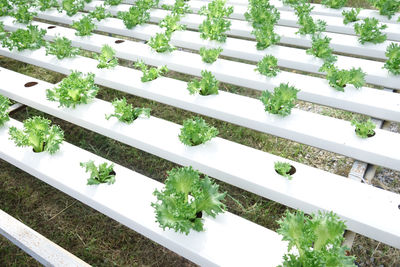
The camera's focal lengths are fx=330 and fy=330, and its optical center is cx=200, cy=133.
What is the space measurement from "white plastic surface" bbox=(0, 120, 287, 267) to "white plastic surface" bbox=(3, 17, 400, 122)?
4.74 ft

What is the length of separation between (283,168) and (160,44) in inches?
83.5

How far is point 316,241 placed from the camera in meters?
1.72

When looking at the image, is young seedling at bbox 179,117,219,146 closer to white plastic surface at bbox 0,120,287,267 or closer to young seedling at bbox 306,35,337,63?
white plastic surface at bbox 0,120,287,267

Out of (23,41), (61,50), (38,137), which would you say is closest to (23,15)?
(23,41)

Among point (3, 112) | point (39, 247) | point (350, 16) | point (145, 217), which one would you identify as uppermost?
point (350, 16)

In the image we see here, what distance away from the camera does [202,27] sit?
12.6 feet

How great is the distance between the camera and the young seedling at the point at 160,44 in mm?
3627

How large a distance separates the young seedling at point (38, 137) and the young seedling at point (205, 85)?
1.18 metres

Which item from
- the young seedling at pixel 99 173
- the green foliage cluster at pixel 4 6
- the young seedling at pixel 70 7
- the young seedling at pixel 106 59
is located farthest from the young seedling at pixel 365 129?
the green foliage cluster at pixel 4 6

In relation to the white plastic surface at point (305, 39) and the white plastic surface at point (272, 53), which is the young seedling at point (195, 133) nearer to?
the white plastic surface at point (272, 53)

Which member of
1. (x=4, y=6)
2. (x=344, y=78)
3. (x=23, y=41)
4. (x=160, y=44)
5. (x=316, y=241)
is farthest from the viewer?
(x=4, y=6)

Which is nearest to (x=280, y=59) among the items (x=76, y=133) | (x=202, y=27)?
(x=202, y=27)

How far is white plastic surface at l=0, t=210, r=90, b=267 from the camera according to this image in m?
2.00

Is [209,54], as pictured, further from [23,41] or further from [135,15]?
[23,41]
